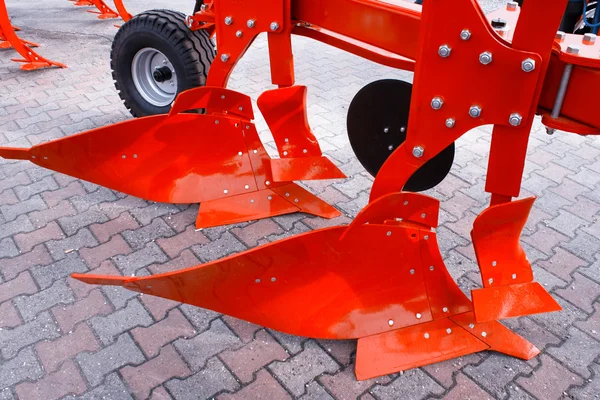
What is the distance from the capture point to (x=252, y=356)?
184 cm

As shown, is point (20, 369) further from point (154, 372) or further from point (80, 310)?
point (154, 372)

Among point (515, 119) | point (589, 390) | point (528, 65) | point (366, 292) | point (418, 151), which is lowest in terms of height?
point (589, 390)

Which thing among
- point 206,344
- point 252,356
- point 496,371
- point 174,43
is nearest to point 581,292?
point 496,371

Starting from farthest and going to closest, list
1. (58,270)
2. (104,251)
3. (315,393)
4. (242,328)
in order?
(104,251) → (58,270) → (242,328) → (315,393)

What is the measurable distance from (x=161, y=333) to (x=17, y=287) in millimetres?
711

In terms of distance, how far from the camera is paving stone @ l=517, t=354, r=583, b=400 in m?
1.72

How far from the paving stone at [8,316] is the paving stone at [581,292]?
2.23 metres

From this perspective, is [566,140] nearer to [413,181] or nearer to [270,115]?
[413,181]

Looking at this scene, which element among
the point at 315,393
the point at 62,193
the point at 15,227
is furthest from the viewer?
the point at 62,193

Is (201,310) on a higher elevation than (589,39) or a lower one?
lower

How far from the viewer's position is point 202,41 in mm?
2828

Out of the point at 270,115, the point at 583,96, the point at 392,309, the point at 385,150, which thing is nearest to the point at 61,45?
the point at 270,115

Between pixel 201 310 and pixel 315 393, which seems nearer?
pixel 315 393

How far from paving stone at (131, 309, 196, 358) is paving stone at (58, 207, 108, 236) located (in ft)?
2.63
